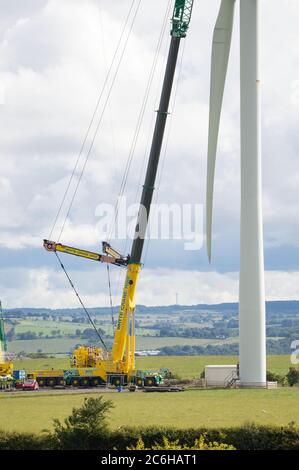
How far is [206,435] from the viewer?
42.6 m

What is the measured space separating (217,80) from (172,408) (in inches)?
898

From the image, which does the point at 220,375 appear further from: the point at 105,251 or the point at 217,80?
the point at 217,80

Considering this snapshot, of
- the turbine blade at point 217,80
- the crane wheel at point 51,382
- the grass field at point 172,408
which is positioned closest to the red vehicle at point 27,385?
the crane wheel at point 51,382

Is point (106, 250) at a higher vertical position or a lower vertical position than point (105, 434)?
higher

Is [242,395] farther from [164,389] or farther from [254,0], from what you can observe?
[254,0]

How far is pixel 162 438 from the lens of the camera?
4281 centimetres

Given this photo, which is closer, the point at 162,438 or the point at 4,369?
the point at 162,438

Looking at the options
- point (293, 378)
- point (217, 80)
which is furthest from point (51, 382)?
point (217, 80)

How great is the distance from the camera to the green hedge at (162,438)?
4225cm

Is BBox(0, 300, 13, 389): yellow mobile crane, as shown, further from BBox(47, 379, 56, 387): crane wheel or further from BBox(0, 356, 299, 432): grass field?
BBox(0, 356, 299, 432): grass field

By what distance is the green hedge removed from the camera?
42250 millimetres

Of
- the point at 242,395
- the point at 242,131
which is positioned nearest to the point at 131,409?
the point at 242,395
